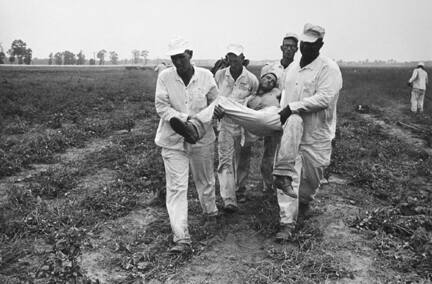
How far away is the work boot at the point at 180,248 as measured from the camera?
382 centimetres

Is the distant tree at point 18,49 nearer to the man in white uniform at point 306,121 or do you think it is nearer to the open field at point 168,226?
the open field at point 168,226

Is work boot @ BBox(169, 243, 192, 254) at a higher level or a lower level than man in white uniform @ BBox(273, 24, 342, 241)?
lower

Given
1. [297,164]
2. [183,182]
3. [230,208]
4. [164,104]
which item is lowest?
[230,208]

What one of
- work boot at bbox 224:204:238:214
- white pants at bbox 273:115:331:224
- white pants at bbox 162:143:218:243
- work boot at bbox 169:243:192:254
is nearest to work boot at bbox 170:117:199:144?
white pants at bbox 162:143:218:243

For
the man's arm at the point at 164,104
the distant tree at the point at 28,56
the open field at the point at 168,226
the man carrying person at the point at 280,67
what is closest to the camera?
the open field at the point at 168,226

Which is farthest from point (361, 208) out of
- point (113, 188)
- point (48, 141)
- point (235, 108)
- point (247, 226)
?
point (48, 141)

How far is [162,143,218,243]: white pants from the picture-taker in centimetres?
396

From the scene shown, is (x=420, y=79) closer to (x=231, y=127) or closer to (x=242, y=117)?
(x=231, y=127)

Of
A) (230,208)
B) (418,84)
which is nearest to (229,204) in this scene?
(230,208)

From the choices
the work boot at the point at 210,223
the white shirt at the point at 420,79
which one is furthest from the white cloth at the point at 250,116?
the white shirt at the point at 420,79

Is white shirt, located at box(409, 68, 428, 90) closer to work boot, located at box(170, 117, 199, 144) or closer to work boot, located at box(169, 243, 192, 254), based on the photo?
work boot, located at box(170, 117, 199, 144)

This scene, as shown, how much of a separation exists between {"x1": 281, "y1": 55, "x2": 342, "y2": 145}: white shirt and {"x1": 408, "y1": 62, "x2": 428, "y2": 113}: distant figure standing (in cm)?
1086

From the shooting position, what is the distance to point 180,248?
3830mm

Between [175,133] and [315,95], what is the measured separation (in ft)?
4.84
